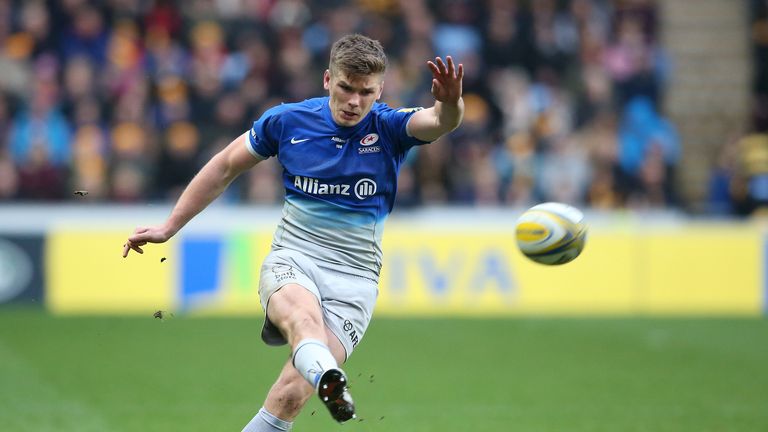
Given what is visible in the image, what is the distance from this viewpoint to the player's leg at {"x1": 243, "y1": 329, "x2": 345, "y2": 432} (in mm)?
5969

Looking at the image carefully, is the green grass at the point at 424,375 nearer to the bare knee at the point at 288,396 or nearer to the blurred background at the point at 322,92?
the bare knee at the point at 288,396

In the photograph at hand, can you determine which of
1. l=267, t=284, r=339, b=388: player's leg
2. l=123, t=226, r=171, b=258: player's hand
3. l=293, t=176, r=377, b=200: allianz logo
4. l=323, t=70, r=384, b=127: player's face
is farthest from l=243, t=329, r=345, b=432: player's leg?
l=323, t=70, r=384, b=127: player's face

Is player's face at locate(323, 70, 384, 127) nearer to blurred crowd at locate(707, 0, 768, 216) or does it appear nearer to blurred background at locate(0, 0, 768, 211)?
blurred background at locate(0, 0, 768, 211)

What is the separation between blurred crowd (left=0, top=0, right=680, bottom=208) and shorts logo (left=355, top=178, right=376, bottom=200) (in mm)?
9945

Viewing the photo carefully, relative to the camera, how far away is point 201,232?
1534 cm

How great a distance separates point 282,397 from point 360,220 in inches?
39.7

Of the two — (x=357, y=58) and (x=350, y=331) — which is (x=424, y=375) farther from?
(x=357, y=58)

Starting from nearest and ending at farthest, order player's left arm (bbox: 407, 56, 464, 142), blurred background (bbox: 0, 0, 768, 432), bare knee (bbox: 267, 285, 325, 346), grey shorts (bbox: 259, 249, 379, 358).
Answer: bare knee (bbox: 267, 285, 325, 346) < player's left arm (bbox: 407, 56, 464, 142) < grey shorts (bbox: 259, 249, 379, 358) < blurred background (bbox: 0, 0, 768, 432)

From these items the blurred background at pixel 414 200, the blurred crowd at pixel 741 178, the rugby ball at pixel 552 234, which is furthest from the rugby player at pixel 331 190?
the blurred crowd at pixel 741 178

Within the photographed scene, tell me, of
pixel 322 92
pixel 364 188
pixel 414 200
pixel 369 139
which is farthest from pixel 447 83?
pixel 322 92

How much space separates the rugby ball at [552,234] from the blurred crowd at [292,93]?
9.78 metres

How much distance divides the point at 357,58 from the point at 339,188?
2.33 feet

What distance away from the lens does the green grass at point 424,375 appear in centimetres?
873

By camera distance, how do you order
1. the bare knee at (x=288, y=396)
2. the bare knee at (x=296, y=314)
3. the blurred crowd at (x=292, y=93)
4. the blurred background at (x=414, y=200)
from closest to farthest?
the bare knee at (x=296, y=314)
the bare knee at (x=288, y=396)
the blurred background at (x=414, y=200)
the blurred crowd at (x=292, y=93)
